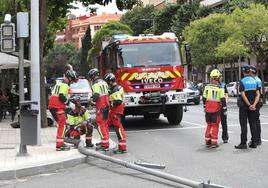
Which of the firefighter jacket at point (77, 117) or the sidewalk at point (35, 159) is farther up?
the firefighter jacket at point (77, 117)

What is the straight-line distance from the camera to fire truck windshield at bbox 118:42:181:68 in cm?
1619

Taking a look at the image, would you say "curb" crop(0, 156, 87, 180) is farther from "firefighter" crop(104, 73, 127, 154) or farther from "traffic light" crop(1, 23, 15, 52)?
"traffic light" crop(1, 23, 15, 52)

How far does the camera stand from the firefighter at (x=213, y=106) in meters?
11.4

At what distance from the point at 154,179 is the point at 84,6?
11670 millimetres

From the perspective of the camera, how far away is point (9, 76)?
43500 millimetres

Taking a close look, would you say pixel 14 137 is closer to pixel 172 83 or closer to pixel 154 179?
pixel 172 83

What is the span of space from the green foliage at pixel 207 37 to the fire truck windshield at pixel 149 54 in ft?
89.7

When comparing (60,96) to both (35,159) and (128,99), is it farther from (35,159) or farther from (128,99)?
(128,99)

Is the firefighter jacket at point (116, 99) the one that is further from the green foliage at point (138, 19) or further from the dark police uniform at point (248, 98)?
the green foliage at point (138, 19)

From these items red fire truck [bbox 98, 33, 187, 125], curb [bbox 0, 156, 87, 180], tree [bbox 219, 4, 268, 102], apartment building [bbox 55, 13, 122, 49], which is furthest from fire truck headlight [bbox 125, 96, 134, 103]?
apartment building [bbox 55, 13, 122, 49]

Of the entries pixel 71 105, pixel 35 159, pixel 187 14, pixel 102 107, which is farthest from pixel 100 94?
pixel 187 14

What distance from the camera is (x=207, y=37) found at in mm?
44781

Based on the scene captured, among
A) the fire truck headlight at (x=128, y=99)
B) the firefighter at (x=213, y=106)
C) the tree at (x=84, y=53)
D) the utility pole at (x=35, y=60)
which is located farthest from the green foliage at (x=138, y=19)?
the firefighter at (x=213, y=106)

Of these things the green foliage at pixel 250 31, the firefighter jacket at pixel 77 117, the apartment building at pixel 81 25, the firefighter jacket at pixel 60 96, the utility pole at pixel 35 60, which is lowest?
the firefighter jacket at pixel 77 117
